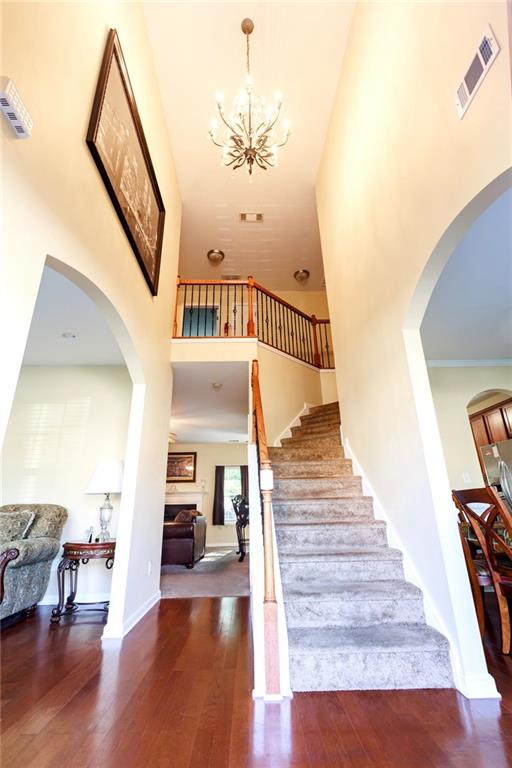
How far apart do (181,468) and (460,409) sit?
7.10m

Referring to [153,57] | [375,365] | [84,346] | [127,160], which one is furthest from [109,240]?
[153,57]

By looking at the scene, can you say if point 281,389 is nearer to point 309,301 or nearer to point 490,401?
point 490,401

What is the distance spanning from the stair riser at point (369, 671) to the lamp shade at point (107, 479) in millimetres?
2331

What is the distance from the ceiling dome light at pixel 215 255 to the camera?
263 inches

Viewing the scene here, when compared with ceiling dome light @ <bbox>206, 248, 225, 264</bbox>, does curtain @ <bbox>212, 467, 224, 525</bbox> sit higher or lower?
lower

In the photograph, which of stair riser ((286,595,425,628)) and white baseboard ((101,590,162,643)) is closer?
stair riser ((286,595,425,628))

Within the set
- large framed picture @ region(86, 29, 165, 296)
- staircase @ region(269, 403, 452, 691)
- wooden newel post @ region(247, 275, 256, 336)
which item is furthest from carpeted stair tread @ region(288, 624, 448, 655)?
wooden newel post @ region(247, 275, 256, 336)

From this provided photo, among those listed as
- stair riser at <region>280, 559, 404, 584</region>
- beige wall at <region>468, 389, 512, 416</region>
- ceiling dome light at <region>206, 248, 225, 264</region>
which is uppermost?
ceiling dome light at <region>206, 248, 225, 264</region>

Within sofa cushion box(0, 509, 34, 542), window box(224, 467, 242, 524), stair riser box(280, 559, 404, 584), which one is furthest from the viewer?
window box(224, 467, 242, 524)

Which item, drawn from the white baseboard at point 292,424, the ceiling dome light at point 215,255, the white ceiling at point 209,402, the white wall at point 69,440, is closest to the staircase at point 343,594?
the white baseboard at point 292,424

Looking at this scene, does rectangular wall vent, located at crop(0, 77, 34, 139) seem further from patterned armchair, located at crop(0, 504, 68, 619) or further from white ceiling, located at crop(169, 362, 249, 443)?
white ceiling, located at crop(169, 362, 249, 443)

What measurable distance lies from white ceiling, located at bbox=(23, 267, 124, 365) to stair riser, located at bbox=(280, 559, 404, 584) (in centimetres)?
271

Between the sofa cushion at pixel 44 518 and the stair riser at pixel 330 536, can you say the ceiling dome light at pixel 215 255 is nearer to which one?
the sofa cushion at pixel 44 518

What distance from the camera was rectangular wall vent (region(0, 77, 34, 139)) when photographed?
125 cm
